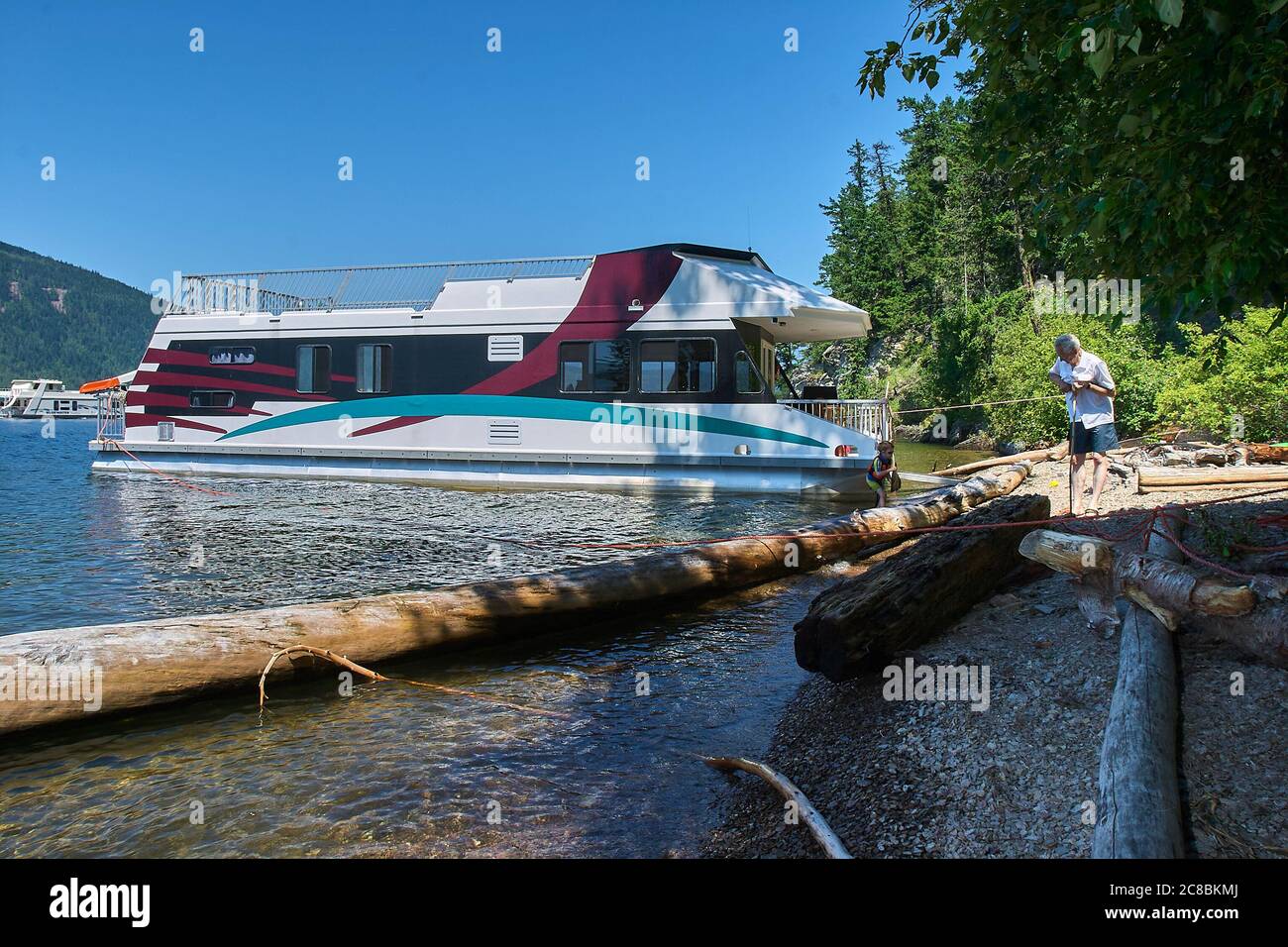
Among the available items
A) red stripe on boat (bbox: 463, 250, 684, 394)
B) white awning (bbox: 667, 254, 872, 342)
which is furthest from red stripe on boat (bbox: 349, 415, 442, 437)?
white awning (bbox: 667, 254, 872, 342)

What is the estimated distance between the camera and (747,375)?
1622cm

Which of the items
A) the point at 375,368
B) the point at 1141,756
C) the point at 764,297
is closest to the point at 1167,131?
the point at 1141,756

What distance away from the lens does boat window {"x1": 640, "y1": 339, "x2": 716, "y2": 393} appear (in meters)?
16.4

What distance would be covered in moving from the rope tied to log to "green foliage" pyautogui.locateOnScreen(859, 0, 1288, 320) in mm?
4237

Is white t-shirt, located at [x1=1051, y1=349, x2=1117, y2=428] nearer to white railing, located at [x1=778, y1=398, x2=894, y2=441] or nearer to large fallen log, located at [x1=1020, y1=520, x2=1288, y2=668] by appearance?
large fallen log, located at [x1=1020, y1=520, x2=1288, y2=668]

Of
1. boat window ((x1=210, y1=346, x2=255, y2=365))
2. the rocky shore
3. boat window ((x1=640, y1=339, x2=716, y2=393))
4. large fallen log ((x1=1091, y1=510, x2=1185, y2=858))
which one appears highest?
boat window ((x1=210, y1=346, x2=255, y2=365))

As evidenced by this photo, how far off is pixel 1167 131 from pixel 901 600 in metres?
2.98

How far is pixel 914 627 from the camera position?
5.30m

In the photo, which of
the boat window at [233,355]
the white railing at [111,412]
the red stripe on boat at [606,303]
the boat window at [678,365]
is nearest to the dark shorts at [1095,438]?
the boat window at [678,365]

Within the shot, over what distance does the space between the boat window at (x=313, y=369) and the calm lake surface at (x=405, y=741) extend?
9.90 meters
